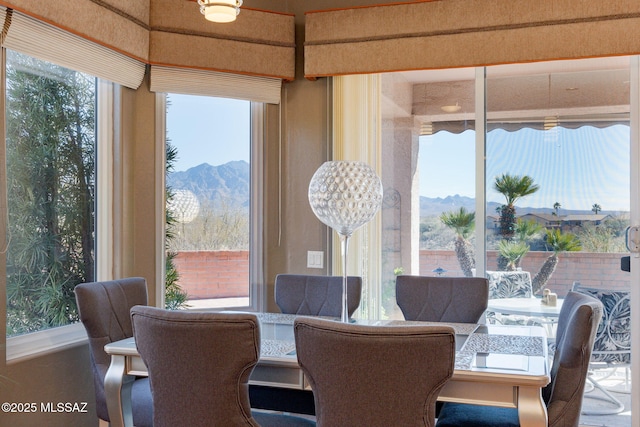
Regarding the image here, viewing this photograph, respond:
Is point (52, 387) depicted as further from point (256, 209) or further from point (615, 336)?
point (615, 336)

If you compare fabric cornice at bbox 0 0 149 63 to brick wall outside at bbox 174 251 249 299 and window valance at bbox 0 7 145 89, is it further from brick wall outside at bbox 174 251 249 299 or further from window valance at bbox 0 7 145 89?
brick wall outside at bbox 174 251 249 299

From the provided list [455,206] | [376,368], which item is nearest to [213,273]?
[455,206]

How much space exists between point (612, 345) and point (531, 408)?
1759mm

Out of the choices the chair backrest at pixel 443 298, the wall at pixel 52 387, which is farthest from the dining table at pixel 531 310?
the wall at pixel 52 387

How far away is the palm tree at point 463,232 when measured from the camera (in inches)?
146

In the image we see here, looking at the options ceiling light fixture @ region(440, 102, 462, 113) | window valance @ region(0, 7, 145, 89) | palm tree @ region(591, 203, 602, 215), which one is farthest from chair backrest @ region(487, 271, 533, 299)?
window valance @ region(0, 7, 145, 89)

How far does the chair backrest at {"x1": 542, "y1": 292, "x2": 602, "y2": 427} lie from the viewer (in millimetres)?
2008

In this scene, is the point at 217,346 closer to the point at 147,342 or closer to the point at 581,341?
the point at 147,342

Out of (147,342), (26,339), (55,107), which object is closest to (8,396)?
(26,339)

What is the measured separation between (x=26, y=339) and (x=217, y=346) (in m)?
1.45

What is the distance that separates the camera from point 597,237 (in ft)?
11.3

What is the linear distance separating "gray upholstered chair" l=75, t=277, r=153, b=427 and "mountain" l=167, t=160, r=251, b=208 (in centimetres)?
107

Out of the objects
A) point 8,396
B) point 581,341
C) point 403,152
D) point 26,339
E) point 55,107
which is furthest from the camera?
point 403,152

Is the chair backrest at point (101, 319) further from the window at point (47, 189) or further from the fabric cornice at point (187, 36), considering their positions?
the fabric cornice at point (187, 36)
